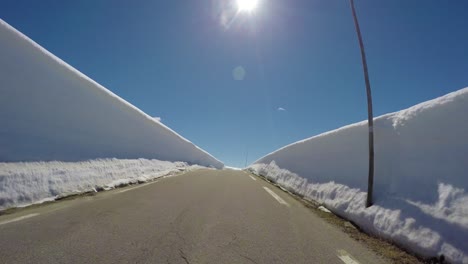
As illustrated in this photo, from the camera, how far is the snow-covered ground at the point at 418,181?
3.54 m

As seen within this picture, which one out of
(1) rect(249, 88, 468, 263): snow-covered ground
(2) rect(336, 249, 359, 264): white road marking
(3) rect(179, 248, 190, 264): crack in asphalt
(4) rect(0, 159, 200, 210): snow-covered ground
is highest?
(1) rect(249, 88, 468, 263): snow-covered ground

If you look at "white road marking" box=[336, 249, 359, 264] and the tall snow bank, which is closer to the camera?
"white road marking" box=[336, 249, 359, 264]

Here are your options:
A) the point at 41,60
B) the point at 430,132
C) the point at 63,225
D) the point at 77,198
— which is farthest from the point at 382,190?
the point at 41,60

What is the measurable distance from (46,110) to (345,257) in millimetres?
9175

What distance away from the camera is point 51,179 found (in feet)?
21.2

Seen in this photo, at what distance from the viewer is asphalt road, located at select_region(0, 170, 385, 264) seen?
3021mm

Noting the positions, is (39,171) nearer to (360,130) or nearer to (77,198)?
(77,198)

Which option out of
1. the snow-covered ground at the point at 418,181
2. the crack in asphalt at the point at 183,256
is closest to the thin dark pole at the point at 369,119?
the snow-covered ground at the point at 418,181

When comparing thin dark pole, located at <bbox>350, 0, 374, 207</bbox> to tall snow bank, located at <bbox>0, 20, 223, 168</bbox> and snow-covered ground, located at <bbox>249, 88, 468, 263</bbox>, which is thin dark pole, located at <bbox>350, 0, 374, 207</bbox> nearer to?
snow-covered ground, located at <bbox>249, 88, 468, 263</bbox>

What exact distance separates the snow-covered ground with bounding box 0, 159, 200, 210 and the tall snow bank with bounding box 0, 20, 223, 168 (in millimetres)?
301

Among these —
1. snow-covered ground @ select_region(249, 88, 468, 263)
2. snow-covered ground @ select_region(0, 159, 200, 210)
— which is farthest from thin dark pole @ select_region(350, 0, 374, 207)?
snow-covered ground @ select_region(0, 159, 200, 210)

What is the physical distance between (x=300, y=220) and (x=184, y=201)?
3.00m

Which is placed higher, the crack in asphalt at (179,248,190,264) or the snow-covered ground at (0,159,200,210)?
the crack in asphalt at (179,248,190,264)

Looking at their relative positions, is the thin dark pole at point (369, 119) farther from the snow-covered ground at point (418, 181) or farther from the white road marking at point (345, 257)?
the white road marking at point (345, 257)
